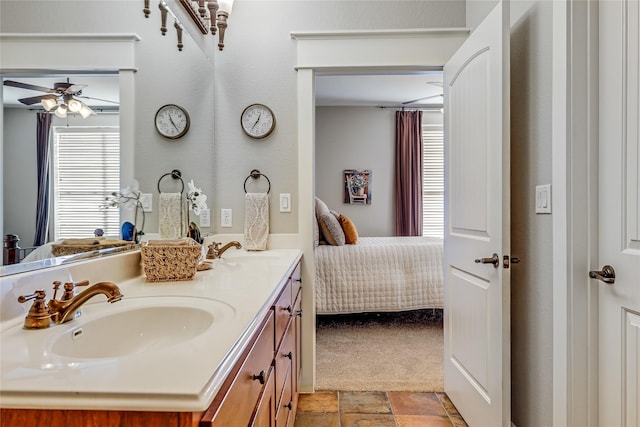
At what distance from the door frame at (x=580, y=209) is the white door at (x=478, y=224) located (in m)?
0.26

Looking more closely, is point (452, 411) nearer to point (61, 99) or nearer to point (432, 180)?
point (61, 99)

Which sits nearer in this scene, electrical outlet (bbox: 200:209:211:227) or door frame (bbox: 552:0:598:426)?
door frame (bbox: 552:0:598:426)

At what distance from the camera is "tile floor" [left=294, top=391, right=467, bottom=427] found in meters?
1.93

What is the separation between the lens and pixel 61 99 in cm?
103

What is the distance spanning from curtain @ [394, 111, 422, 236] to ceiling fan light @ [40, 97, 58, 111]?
5.08 m

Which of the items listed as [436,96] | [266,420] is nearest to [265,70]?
[266,420]

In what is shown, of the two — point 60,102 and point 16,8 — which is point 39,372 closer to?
point 60,102

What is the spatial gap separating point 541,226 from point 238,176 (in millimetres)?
1672

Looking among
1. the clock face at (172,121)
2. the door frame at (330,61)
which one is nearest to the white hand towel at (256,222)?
the door frame at (330,61)

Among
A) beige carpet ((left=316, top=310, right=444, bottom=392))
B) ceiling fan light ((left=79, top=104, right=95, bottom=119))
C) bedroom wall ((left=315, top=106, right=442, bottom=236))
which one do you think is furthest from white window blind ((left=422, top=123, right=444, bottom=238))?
ceiling fan light ((left=79, top=104, right=95, bottom=119))

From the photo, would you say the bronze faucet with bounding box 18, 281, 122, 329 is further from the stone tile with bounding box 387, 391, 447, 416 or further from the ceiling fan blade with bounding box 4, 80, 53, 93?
the stone tile with bounding box 387, 391, 447, 416

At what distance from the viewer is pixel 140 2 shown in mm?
1492

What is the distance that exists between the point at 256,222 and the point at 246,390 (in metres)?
1.45

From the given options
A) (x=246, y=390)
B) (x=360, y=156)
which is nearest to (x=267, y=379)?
(x=246, y=390)
